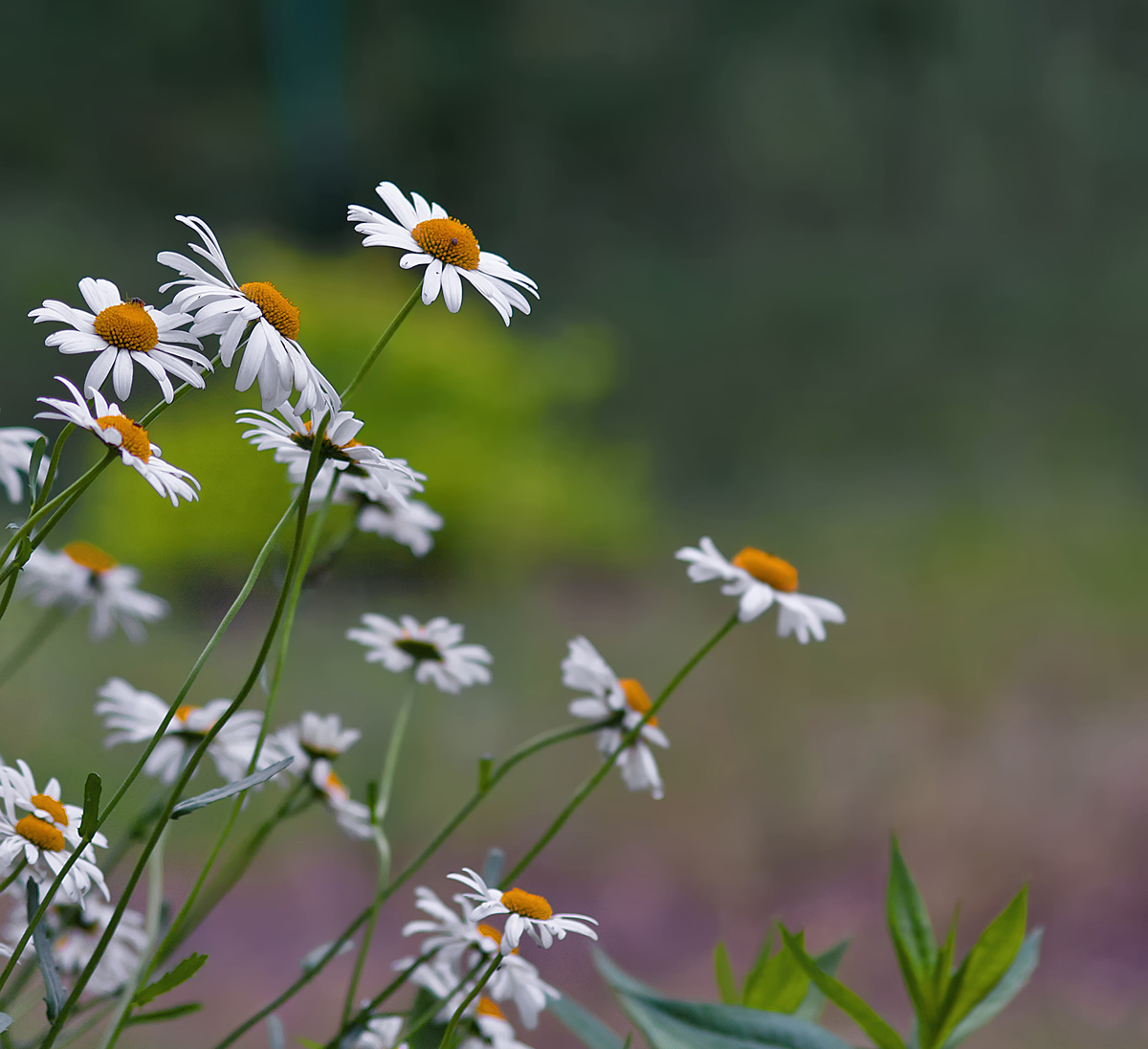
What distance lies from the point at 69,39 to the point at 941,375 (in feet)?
10.6

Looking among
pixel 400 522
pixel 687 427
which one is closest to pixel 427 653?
pixel 400 522

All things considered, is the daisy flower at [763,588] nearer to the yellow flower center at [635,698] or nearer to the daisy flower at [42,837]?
the yellow flower center at [635,698]

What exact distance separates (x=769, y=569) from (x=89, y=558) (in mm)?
269

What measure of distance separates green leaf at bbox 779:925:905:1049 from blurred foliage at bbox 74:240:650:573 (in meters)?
1.69

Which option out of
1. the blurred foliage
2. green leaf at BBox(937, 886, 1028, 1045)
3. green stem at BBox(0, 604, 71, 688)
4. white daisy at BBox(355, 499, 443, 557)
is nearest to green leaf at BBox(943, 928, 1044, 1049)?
green leaf at BBox(937, 886, 1028, 1045)

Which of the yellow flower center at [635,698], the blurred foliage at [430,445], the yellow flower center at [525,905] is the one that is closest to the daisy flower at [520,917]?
the yellow flower center at [525,905]

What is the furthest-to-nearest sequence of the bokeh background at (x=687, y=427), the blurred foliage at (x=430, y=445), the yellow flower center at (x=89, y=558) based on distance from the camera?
the blurred foliage at (x=430, y=445) < the bokeh background at (x=687, y=427) < the yellow flower center at (x=89, y=558)

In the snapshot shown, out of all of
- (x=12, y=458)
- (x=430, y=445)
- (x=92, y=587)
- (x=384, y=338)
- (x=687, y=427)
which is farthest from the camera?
(x=687, y=427)

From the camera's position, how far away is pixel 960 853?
159cm

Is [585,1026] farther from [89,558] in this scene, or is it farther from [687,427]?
[687,427]

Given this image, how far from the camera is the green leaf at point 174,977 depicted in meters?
0.26

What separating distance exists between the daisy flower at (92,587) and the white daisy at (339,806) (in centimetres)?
10

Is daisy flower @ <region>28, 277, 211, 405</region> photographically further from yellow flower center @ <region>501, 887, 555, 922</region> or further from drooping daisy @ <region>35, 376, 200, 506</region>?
yellow flower center @ <region>501, 887, 555, 922</region>

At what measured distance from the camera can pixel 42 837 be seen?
0.30m
